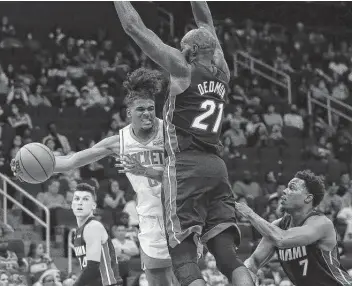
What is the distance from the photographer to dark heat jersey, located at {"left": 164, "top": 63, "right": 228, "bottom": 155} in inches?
234

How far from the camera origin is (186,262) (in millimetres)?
5738

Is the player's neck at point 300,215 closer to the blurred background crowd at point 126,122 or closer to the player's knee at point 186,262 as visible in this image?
the player's knee at point 186,262

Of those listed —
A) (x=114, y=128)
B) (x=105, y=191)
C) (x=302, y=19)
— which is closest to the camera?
(x=105, y=191)

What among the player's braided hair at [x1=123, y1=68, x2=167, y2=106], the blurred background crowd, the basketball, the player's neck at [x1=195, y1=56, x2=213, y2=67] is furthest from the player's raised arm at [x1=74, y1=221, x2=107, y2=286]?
the blurred background crowd

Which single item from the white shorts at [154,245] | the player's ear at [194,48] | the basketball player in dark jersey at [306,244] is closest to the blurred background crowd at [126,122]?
the white shorts at [154,245]

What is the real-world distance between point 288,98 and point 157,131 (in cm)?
1248

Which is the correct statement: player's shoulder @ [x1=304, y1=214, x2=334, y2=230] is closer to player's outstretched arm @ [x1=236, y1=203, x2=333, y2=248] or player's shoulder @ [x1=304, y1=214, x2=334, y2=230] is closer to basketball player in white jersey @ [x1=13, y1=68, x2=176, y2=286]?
player's outstretched arm @ [x1=236, y1=203, x2=333, y2=248]

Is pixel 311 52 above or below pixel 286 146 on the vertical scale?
above

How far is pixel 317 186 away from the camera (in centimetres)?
686

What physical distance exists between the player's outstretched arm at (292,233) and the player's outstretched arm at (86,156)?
128 centimetres

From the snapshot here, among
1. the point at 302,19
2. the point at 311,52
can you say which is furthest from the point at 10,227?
the point at 302,19

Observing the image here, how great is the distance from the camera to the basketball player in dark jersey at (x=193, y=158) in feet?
18.8

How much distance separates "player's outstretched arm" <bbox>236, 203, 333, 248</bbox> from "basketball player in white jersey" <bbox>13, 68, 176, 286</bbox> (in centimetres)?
85

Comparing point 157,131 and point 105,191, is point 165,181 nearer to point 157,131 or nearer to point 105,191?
point 157,131
